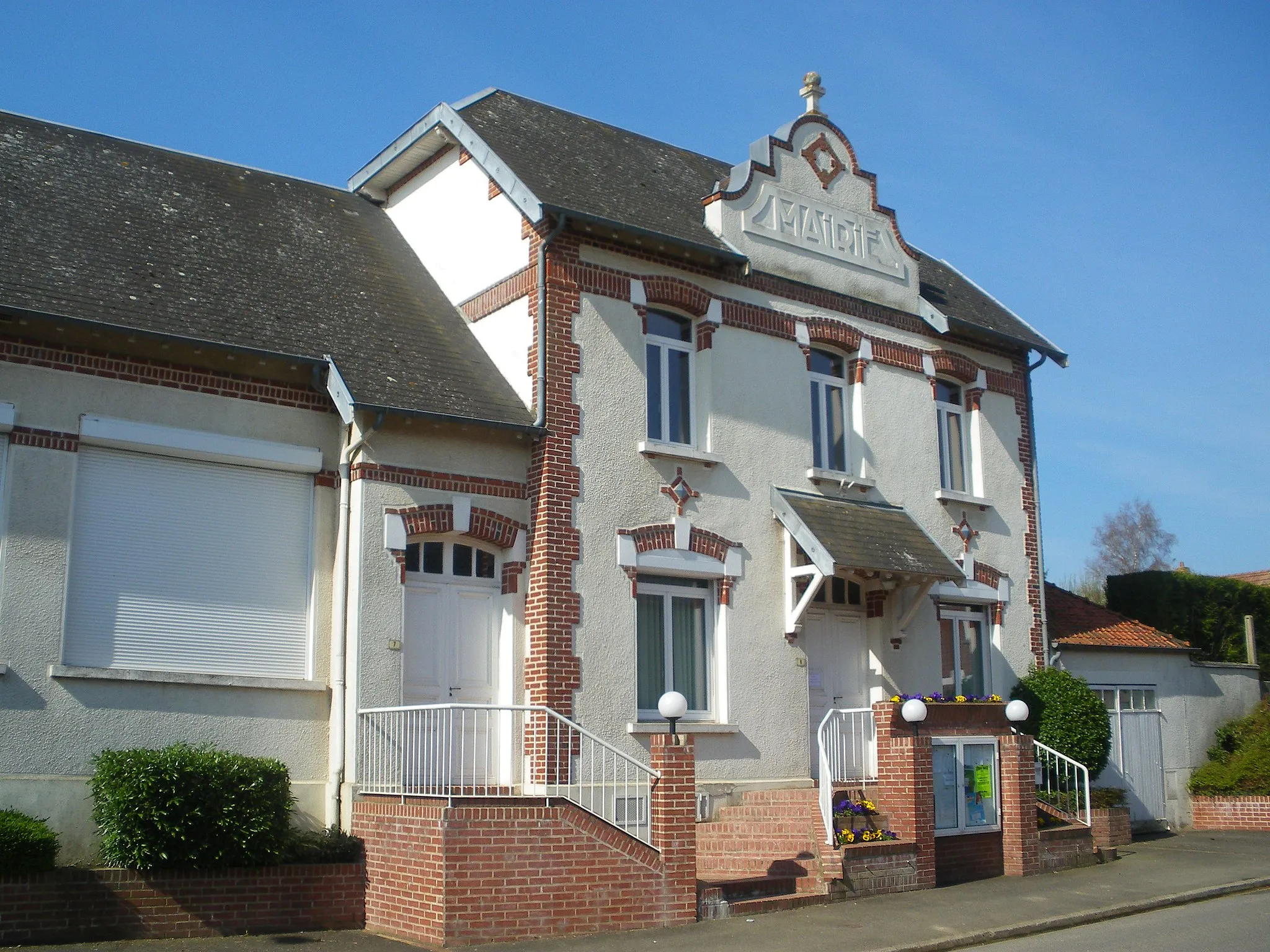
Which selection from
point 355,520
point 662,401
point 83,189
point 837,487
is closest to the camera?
point 355,520

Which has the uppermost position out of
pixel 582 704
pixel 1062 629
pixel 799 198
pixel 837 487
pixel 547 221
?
pixel 799 198

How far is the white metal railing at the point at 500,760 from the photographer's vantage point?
40.7 feet

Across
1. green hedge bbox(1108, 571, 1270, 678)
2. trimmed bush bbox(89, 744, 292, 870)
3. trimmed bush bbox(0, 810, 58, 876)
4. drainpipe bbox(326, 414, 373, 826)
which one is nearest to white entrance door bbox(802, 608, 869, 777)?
drainpipe bbox(326, 414, 373, 826)

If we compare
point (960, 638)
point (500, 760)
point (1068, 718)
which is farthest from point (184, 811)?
point (1068, 718)

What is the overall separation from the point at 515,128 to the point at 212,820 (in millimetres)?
9308

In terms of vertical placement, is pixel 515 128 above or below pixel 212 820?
above

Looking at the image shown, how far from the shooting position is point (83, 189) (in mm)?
14320

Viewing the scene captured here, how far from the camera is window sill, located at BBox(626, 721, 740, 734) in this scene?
14.2 metres

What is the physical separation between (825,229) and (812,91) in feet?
6.84

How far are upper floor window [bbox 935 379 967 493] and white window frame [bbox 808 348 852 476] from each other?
164 cm

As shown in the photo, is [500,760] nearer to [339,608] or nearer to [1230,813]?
[339,608]

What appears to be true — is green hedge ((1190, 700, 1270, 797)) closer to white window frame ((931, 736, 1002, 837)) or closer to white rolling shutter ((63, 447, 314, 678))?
white window frame ((931, 736, 1002, 837))

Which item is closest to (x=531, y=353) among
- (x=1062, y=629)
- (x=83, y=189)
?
(x=83, y=189)

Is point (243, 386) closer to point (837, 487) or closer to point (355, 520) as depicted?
point (355, 520)
